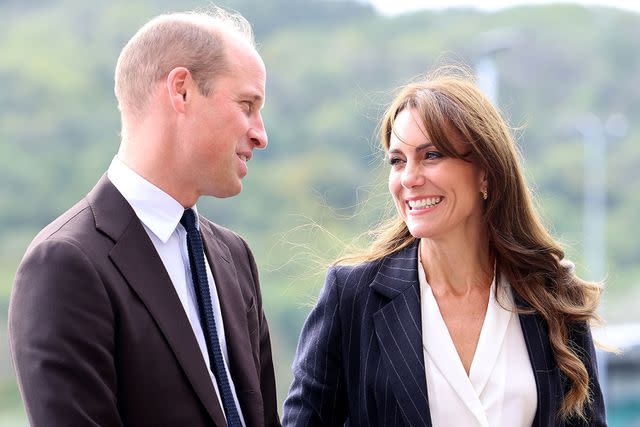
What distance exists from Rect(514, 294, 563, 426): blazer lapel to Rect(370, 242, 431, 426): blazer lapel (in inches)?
13.0

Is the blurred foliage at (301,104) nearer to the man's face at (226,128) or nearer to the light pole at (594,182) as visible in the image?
the light pole at (594,182)

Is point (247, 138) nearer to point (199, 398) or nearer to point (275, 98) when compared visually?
point (199, 398)

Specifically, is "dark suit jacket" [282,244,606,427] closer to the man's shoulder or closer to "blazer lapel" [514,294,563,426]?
"blazer lapel" [514,294,563,426]

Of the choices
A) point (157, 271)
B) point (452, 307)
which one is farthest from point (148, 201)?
point (452, 307)

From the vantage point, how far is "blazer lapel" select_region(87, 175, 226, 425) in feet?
7.83

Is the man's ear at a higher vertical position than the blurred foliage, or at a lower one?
lower

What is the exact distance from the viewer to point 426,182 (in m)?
3.08

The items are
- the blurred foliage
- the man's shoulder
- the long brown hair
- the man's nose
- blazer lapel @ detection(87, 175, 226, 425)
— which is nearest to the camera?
blazer lapel @ detection(87, 175, 226, 425)

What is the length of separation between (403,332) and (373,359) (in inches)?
4.9

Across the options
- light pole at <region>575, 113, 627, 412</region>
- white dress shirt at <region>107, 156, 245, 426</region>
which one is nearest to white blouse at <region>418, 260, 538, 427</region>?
white dress shirt at <region>107, 156, 245, 426</region>

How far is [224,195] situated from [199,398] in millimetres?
513

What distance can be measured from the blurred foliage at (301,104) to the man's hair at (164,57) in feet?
68.0

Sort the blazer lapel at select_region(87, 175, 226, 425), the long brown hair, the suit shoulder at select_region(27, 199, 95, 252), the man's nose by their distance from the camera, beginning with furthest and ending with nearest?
the long brown hair → the man's nose → the blazer lapel at select_region(87, 175, 226, 425) → the suit shoulder at select_region(27, 199, 95, 252)

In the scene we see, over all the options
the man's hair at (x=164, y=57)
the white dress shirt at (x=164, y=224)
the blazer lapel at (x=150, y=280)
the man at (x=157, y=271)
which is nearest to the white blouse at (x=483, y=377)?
the man at (x=157, y=271)
